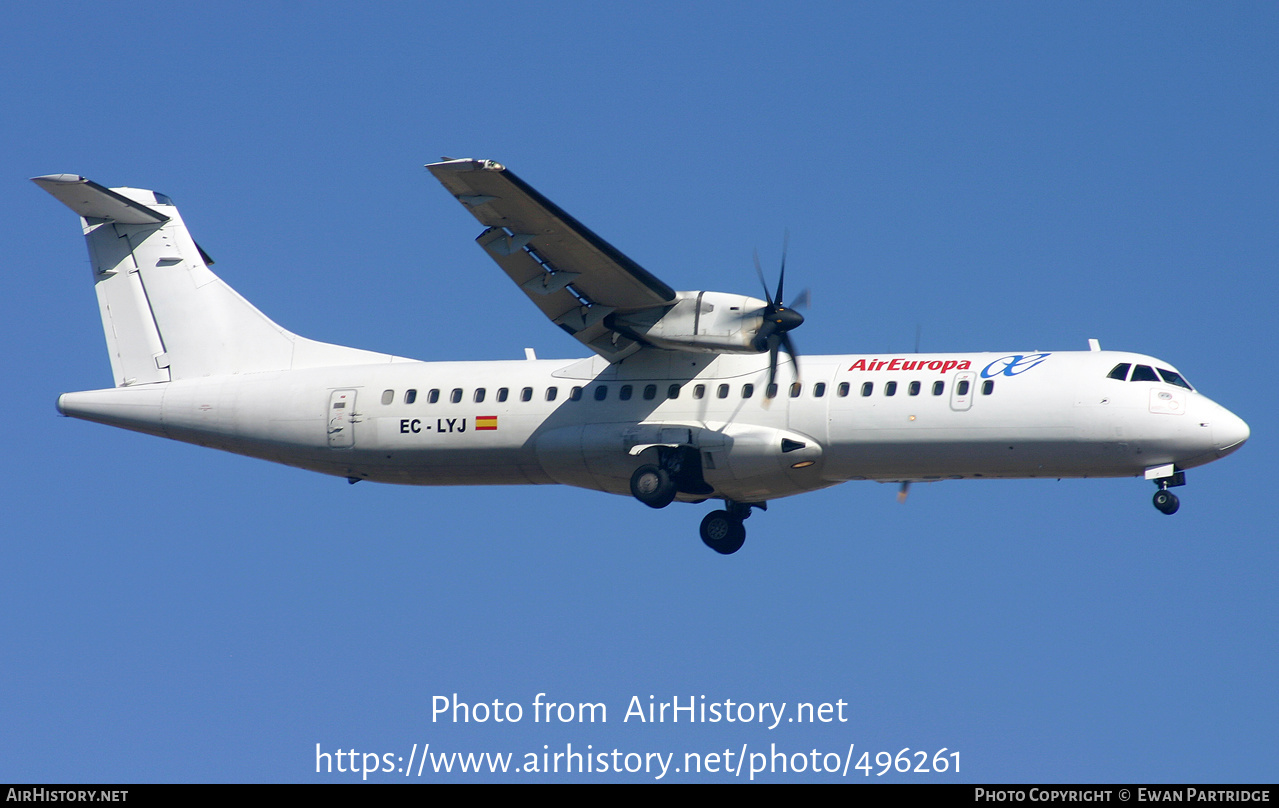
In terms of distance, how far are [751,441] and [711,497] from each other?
1678mm

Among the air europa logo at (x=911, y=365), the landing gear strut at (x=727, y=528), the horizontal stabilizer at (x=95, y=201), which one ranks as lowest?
the landing gear strut at (x=727, y=528)

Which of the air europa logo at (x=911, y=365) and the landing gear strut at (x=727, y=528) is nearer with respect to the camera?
the air europa logo at (x=911, y=365)

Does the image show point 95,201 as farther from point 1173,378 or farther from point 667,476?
point 1173,378

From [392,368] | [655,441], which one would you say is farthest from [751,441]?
[392,368]

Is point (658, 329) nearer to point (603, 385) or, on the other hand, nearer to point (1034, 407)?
point (603, 385)

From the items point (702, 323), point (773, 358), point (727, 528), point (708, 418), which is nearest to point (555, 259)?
point (702, 323)

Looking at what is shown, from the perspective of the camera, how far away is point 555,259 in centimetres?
2220

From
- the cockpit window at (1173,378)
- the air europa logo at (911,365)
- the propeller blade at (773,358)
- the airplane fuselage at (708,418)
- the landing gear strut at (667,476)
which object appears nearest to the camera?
the airplane fuselage at (708,418)

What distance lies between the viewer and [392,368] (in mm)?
24875

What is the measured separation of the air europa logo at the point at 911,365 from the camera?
72.3 ft

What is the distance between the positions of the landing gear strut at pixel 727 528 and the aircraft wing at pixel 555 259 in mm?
3098

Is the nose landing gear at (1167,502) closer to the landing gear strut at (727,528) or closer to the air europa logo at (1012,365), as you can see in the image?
the air europa logo at (1012,365)

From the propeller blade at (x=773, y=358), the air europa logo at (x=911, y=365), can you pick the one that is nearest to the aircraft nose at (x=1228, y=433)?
the air europa logo at (x=911, y=365)

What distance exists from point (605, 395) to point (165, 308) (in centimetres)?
821
